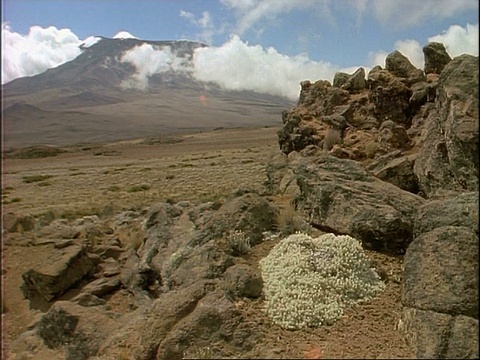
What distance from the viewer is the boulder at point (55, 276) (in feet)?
39.1

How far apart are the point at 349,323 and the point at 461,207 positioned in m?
2.21

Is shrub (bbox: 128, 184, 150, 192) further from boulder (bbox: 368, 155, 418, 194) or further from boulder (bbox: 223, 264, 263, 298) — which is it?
boulder (bbox: 223, 264, 263, 298)

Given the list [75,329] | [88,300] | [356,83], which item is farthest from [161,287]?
[356,83]

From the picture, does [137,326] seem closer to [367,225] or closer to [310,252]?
[310,252]

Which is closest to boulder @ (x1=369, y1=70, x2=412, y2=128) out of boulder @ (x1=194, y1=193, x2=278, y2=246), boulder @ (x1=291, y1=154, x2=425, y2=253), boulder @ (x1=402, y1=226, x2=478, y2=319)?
boulder @ (x1=291, y1=154, x2=425, y2=253)

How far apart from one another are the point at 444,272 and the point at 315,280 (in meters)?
1.94

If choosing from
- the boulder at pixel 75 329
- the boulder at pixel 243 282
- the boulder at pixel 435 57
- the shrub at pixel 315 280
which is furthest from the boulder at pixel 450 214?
the boulder at pixel 435 57

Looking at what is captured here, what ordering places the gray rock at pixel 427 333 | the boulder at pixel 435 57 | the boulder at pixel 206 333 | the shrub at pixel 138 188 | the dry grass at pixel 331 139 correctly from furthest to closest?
the shrub at pixel 138 188 < the boulder at pixel 435 57 < the dry grass at pixel 331 139 < the boulder at pixel 206 333 < the gray rock at pixel 427 333

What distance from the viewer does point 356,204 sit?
29.0 ft

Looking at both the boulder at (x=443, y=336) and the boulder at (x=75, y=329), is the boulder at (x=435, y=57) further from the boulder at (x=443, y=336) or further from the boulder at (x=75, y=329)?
the boulder at (x=75, y=329)

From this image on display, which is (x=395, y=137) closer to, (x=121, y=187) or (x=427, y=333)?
(x=427, y=333)

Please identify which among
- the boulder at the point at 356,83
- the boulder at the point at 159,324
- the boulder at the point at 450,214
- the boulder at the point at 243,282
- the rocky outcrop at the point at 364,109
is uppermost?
the boulder at the point at 356,83

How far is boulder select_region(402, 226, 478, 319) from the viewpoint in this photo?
5.44m

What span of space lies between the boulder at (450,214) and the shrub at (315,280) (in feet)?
3.89
